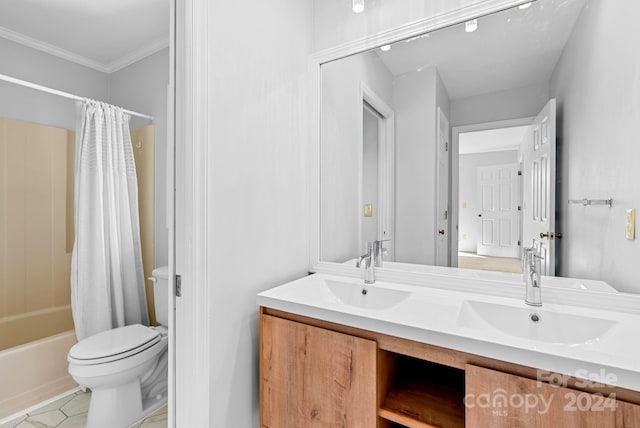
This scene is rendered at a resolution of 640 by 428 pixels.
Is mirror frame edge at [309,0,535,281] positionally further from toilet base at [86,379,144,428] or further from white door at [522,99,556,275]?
toilet base at [86,379,144,428]

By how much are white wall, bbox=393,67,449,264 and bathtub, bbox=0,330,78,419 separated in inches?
88.3

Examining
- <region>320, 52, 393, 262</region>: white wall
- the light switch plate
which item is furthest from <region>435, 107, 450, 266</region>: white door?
the light switch plate

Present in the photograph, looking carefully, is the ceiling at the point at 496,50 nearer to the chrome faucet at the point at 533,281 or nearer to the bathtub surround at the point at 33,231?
the chrome faucet at the point at 533,281

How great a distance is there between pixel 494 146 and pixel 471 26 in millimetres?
500

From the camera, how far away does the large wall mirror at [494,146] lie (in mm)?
1017

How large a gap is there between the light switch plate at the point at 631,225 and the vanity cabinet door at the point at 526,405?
1.83 ft

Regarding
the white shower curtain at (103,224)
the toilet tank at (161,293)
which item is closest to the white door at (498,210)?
the toilet tank at (161,293)

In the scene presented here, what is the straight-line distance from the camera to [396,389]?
1063 mm

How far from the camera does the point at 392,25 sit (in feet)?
4.48

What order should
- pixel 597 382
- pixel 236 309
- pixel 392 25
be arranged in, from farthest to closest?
pixel 392 25 < pixel 236 309 < pixel 597 382

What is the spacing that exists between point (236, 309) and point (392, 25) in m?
1.38

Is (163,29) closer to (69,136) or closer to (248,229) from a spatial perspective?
(69,136)

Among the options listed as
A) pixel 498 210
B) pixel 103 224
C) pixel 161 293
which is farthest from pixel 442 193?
pixel 103 224

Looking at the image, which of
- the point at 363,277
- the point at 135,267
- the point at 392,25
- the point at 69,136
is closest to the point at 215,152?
the point at 363,277
